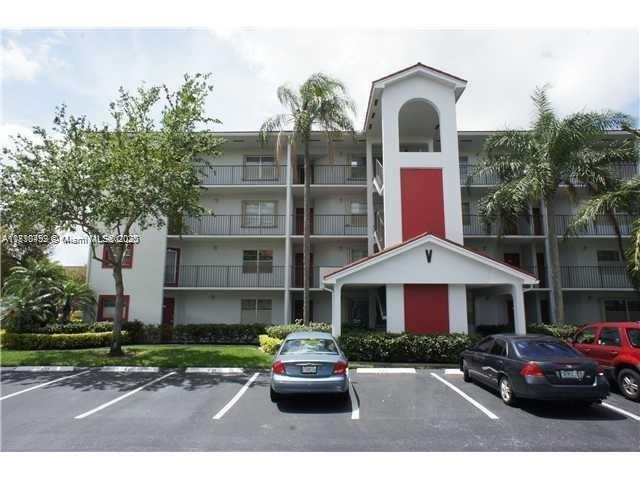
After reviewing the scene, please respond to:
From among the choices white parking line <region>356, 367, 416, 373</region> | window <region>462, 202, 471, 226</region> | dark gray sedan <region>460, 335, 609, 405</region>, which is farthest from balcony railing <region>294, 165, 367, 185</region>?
dark gray sedan <region>460, 335, 609, 405</region>

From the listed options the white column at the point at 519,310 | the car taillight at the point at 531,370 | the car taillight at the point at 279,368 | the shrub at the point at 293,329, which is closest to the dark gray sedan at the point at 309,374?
the car taillight at the point at 279,368

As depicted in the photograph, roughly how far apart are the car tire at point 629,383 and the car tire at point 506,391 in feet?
9.75

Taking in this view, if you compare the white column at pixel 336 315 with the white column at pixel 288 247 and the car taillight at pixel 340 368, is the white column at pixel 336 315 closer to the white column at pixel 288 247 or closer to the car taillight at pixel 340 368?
the car taillight at pixel 340 368

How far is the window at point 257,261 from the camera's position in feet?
71.5

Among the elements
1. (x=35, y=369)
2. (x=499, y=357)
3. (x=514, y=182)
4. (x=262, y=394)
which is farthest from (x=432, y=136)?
(x=35, y=369)

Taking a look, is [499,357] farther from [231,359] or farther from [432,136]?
[432,136]

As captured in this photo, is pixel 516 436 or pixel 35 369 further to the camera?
pixel 35 369

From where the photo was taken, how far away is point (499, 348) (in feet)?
28.7

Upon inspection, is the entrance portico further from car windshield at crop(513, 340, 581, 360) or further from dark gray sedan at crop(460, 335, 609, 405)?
car windshield at crop(513, 340, 581, 360)

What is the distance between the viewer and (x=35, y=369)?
12148 millimetres

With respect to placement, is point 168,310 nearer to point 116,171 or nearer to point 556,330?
point 116,171

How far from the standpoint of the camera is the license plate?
7207 millimetres

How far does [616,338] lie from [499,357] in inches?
129

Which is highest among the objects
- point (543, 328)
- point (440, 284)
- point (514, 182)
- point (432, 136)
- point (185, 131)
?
point (432, 136)
